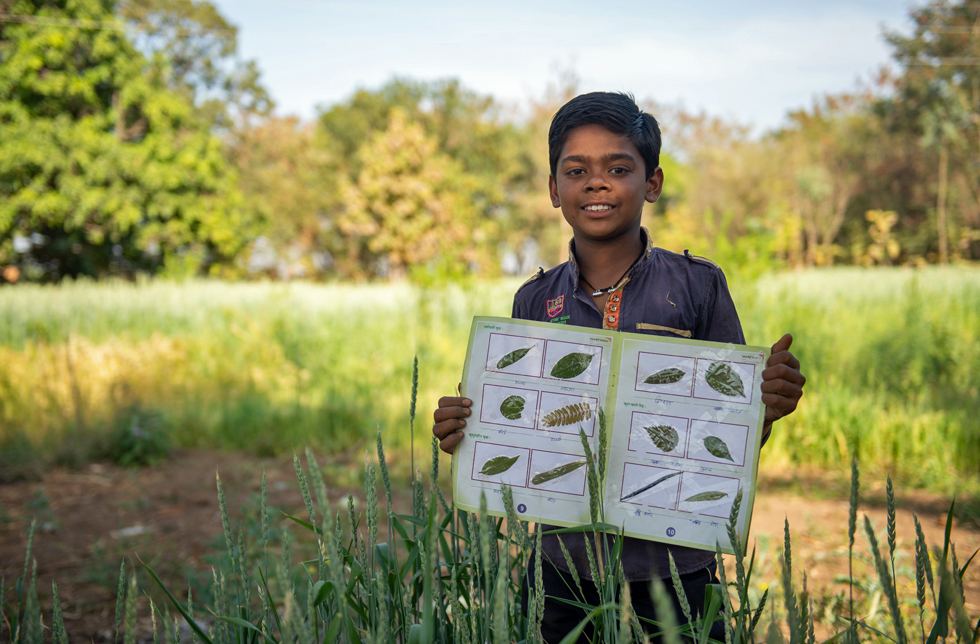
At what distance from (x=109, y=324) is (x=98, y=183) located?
1184 cm

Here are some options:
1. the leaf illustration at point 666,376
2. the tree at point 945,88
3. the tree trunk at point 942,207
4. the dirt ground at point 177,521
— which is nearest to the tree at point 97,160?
the dirt ground at point 177,521

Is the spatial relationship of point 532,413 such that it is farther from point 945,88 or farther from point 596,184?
point 945,88

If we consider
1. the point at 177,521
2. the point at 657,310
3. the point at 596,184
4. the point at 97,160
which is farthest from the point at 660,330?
the point at 97,160

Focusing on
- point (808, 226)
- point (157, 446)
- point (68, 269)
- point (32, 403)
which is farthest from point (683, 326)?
point (808, 226)

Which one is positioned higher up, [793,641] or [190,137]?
[190,137]

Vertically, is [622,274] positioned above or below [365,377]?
above

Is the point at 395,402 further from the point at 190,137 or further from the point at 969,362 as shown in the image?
the point at 190,137

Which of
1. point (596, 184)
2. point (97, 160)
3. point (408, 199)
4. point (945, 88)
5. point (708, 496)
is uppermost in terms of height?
point (945, 88)

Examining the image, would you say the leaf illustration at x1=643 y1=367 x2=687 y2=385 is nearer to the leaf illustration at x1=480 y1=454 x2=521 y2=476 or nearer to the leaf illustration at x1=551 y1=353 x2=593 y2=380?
the leaf illustration at x1=551 y1=353 x2=593 y2=380

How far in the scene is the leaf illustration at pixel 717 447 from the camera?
120cm

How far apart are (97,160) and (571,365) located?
67.4 feet

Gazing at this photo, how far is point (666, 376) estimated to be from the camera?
1.24 metres

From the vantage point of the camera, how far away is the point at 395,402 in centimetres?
589

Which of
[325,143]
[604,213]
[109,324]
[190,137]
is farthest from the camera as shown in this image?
[325,143]
